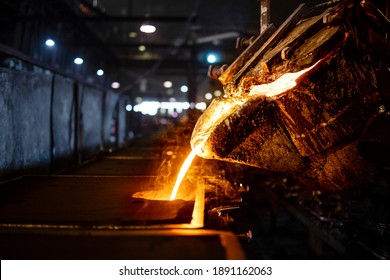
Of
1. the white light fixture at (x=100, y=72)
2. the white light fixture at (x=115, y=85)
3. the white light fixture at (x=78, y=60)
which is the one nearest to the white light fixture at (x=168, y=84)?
the white light fixture at (x=115, y=85)

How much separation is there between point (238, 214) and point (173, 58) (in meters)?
16.4

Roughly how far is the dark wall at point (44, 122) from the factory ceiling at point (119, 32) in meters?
1.63

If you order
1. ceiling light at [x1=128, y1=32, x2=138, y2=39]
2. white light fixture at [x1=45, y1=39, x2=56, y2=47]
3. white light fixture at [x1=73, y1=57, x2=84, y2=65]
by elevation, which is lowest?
white light fixture at [x1=45, y1=39, x2=56, y2=47]

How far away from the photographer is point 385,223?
212 inches

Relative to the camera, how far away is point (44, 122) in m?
5.75

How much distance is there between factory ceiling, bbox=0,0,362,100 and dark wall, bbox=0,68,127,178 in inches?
64.4

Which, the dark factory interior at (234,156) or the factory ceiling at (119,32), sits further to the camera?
the factory ceiling at (119,32)

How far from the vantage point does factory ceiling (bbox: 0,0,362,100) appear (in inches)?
418

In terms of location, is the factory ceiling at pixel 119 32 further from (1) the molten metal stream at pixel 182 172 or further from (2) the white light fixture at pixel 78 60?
(1) the molten metal stream at pixel 182 172

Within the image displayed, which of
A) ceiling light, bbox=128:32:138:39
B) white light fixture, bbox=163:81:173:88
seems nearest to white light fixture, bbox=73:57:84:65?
ceiling light, bbox=128:32:138:39

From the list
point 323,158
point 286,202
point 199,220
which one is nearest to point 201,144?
point 199,220

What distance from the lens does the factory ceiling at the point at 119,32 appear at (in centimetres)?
1062

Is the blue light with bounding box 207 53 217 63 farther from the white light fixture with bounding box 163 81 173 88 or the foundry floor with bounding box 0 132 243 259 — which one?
the white light fixture with bounding box 163 81 173 88

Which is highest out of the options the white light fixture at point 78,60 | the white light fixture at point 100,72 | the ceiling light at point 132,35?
the ceiling light at point 132,35
